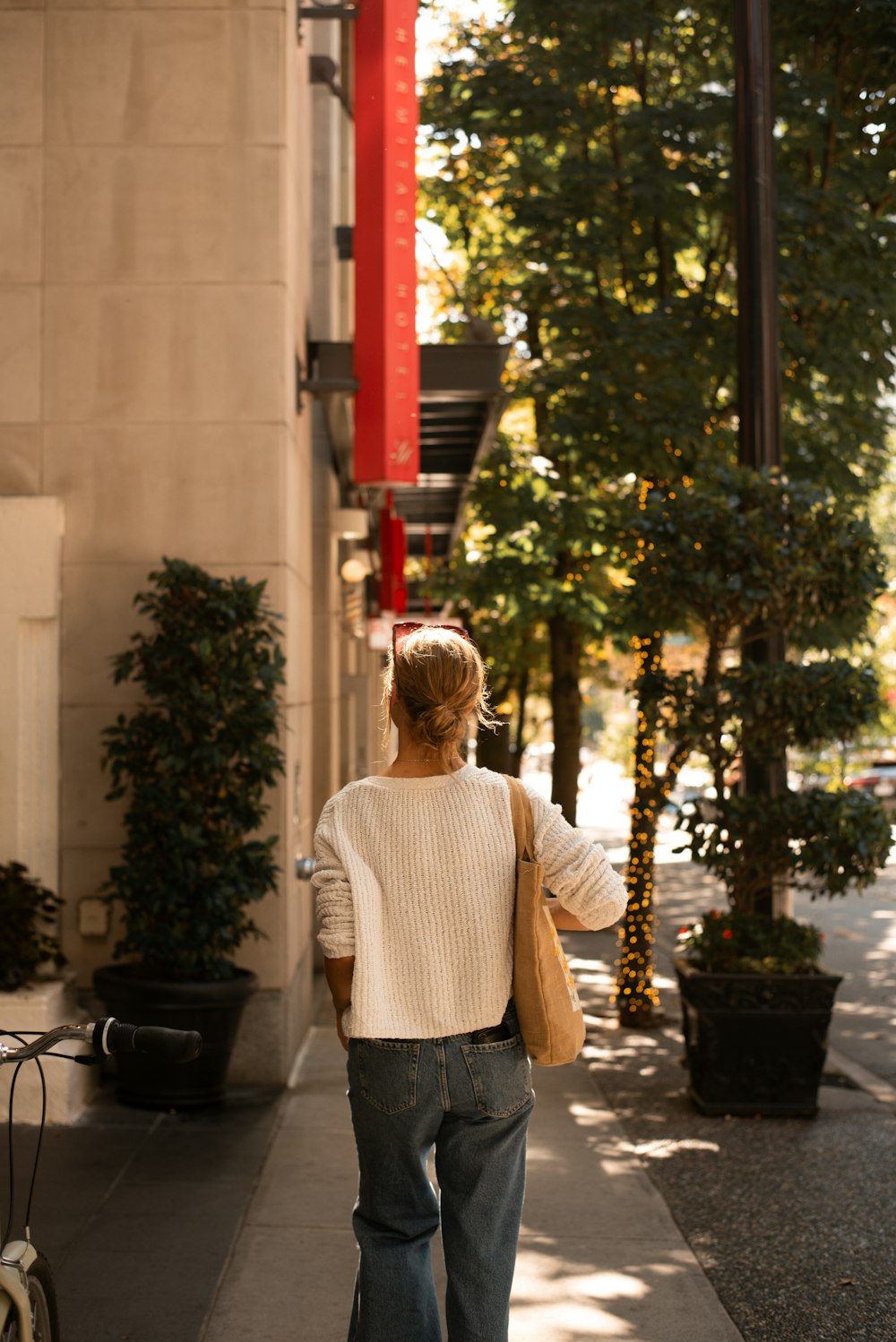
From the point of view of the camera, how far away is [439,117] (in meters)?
11.9

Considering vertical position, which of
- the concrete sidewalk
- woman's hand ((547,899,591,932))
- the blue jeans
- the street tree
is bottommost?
the concrete sidewalk

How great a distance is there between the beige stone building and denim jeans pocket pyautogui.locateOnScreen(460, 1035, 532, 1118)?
14.3ft

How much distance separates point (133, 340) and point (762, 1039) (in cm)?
Result: 455

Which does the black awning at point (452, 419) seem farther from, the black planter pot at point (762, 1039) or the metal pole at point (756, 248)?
the black planter pot at point (762, 1039)

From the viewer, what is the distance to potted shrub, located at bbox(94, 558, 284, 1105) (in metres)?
6.53

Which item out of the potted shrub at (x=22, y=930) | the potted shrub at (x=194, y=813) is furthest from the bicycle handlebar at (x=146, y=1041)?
the potted shrub at (x=22, y=930)

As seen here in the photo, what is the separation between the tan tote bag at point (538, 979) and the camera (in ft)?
9.62

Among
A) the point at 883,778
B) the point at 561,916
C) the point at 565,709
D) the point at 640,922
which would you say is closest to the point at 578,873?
the point at 561,916

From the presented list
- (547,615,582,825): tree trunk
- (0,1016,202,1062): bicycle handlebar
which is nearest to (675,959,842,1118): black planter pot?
(0,1016,202,1062): bicycle handlebar

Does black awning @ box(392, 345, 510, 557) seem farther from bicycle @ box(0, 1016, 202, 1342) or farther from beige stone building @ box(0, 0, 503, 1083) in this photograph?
bicycle @ box(0, 1016, 202, 1342)

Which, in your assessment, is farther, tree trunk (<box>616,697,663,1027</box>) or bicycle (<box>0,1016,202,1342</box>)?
tree trunk (<box>616,697,663,1027</box>)

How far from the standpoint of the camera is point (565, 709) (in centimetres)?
1620

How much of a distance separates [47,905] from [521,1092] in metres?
4.21

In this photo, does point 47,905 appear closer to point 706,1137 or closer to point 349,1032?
point 706,1137
